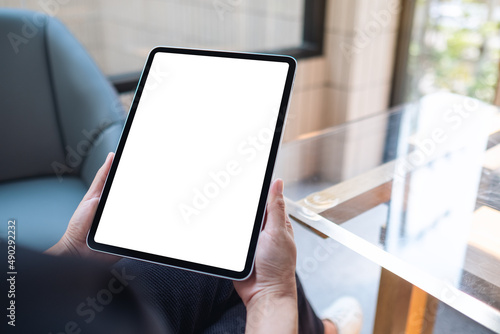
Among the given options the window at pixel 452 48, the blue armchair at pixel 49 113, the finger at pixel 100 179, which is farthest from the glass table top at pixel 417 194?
the window at pixel 452 48

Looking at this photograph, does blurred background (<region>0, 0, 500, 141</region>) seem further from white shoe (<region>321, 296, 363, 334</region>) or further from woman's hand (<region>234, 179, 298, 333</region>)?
woman's hand (<region>234, 179, 298, 333</region>)

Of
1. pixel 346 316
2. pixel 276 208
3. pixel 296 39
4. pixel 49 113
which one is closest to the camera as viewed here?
pixel 276 208

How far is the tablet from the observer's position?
505mm

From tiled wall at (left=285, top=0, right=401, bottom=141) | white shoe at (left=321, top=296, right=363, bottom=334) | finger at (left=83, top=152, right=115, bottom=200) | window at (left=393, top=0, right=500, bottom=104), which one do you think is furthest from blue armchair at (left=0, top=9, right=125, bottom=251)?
window at (left=393, top=0, right=500, bottom=104)

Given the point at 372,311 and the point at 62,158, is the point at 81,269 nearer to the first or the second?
the point at 62,158

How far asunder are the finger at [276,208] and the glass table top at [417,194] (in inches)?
5.2

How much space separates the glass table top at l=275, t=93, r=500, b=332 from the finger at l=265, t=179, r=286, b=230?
13cm

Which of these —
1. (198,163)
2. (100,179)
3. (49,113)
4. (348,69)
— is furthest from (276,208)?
(348,69)

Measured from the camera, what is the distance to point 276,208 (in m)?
0.51

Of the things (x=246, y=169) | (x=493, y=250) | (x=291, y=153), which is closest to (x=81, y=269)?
(x=246, y=169)

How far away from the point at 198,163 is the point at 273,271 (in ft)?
0.53

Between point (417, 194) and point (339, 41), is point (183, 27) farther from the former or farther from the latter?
point (417, 194)

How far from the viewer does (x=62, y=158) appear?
1068 millimetres

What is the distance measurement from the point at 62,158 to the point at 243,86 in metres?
0.68
